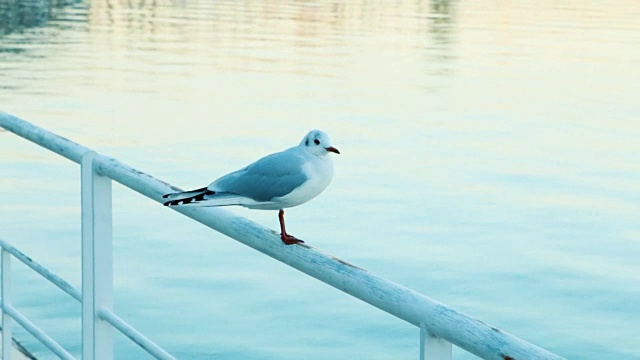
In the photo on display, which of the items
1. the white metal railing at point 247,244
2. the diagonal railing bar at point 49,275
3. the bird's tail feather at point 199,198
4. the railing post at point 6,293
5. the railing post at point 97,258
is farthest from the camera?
the railing post at point 6,293

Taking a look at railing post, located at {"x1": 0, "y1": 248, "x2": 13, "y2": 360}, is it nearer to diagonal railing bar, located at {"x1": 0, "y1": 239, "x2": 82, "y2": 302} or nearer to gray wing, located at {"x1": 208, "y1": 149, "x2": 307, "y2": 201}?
diagonal railing bar, located at {"x1": 0, "y1": 239, "x2": 82, "y2": 302}

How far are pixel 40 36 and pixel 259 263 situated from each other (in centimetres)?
2187

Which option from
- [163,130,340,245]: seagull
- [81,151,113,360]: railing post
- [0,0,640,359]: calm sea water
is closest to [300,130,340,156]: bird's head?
[163,130,340,245]: seagull

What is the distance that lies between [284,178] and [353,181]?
12.4m

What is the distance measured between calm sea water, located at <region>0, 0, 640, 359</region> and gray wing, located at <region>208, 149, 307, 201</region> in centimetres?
688

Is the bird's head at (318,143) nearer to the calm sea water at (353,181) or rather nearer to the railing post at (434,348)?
the railing post at (434,348)

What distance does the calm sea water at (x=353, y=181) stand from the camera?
1030cm

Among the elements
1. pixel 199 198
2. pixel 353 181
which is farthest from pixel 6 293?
pixel 353 181

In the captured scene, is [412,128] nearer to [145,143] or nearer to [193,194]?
[145,143]

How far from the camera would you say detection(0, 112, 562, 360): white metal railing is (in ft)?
4.80

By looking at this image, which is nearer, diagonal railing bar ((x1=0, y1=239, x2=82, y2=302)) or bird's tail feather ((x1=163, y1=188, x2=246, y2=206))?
bird's tail feather ((x1=163, y1=188, x2=246, y2=206))

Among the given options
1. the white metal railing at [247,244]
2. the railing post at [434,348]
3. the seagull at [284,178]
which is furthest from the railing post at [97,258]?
the railing post at [434,348]

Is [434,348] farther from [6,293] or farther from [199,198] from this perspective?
[6,293]

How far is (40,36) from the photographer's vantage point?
105 ft
